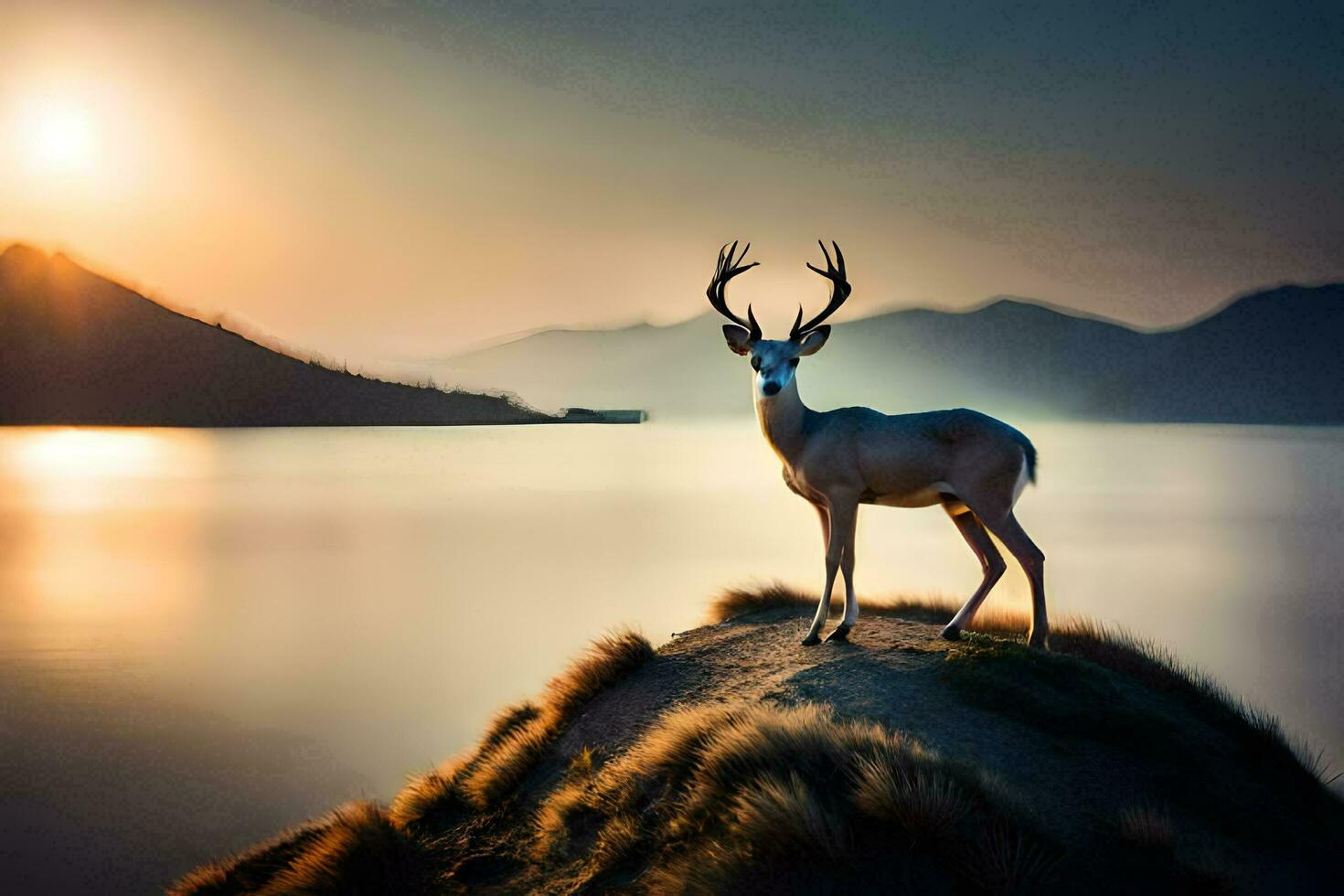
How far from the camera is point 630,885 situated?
242 inches

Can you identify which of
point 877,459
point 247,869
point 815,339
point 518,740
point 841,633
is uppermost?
point 815,339

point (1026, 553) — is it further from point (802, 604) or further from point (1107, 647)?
point (802, 604)

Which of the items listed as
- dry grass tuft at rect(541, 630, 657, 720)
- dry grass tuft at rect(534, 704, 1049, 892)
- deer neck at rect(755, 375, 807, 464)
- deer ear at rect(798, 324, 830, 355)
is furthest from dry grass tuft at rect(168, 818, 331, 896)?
deer ear at rect(798, 324, 830, 355)

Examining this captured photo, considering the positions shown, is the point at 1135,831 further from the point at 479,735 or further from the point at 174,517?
the point at 174,517

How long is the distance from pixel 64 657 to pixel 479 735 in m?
14.0

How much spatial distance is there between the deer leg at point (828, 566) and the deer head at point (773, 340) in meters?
1.43

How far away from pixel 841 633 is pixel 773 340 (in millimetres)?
2974

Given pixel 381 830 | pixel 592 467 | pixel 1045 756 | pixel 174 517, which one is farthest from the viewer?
pixel 592 467

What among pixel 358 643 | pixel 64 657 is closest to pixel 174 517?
pixel 64 657

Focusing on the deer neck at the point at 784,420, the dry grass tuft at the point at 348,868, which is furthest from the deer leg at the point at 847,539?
the dry grass tuft at the point at 348,868

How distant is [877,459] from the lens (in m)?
8.87

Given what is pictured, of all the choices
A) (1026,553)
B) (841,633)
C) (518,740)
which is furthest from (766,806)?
(518,740)

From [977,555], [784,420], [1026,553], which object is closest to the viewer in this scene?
[1026,553]

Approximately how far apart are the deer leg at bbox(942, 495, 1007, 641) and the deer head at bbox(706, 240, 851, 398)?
6.35 feet
